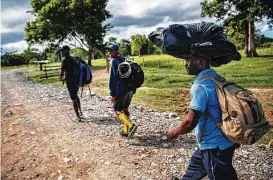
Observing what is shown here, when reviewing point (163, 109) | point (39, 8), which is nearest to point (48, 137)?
point (163, 109)

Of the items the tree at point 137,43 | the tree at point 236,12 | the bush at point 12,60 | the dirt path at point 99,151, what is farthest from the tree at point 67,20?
the bush at point 12,60

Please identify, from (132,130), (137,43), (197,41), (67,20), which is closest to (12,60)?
(137,43)

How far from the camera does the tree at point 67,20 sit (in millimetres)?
38188

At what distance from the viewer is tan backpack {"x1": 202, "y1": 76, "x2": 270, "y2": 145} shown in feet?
9.01

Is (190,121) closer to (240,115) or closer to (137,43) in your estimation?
(240,115)

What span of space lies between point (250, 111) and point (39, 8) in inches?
1617

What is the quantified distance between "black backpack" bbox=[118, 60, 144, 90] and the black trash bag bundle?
376 cm

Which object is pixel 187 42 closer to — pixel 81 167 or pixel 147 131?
pixel 81 167

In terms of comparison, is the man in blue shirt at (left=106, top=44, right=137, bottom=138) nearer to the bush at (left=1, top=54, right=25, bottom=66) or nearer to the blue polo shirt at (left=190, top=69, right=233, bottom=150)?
the blue polo shirt at (left=190, top=69, right=233, bottom=150)

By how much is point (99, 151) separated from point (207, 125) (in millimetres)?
4033

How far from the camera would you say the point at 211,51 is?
3047mm

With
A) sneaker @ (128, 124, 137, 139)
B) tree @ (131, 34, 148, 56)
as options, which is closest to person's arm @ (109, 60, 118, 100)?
sneaker @ (128, 124, 137, 139)

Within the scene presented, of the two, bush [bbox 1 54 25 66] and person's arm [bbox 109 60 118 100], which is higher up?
bush [bbox 1 54 25 66]

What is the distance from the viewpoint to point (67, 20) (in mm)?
39469
